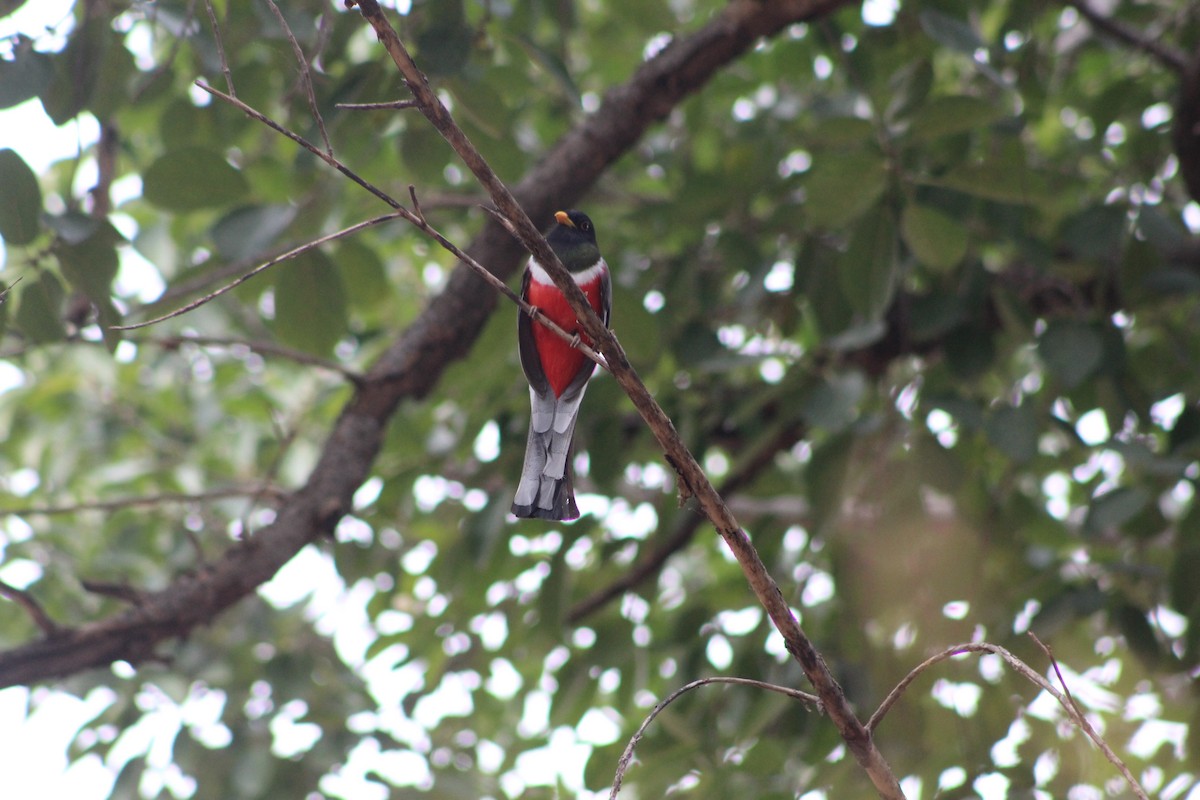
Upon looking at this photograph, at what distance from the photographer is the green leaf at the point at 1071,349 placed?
3354mm

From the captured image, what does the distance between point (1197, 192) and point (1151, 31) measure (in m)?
1.03

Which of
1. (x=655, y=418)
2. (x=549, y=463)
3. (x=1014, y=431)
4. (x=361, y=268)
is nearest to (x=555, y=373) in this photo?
(x=549, y=463)

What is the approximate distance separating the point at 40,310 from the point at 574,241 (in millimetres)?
1391

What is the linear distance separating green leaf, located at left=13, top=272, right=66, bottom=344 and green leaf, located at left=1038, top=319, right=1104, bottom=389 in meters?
2.92

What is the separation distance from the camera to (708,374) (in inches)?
169

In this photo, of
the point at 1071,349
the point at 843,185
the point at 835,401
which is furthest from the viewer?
the point at 1071,349

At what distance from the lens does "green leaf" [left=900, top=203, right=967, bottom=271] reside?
10.4 feet

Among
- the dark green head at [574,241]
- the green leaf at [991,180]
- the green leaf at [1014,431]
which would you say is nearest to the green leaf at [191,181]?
the dark green head at [574,241]

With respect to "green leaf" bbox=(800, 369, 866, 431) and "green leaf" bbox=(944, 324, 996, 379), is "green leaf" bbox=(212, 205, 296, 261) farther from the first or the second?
"green leaf" bbox=(944, 324, 996, 379)

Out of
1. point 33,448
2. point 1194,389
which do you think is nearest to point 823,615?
point 1194,389

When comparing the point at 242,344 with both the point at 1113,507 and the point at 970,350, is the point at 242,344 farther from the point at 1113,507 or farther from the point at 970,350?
the point at 1113,507

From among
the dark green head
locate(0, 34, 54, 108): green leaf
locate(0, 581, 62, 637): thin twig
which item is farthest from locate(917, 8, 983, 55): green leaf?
locate(0, 581, 62, 637): thin twig

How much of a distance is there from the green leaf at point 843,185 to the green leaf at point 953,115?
0.16m

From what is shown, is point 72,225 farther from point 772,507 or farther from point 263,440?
point 772,507
